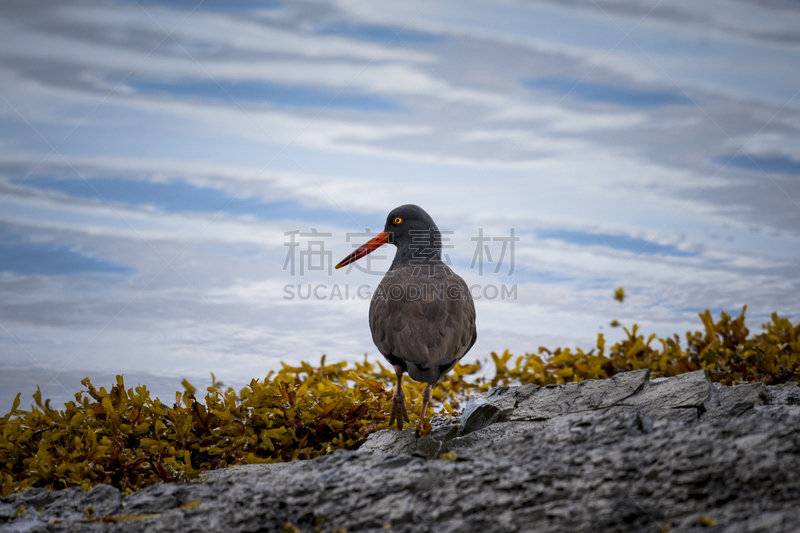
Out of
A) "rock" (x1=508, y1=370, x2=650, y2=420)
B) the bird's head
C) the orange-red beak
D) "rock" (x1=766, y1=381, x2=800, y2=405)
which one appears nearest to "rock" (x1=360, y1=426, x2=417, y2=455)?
"rock" (x1=508, y1=370, x2=650, y2=420)

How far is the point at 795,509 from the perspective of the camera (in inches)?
89.0

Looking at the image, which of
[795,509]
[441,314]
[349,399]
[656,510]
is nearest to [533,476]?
[656,510]

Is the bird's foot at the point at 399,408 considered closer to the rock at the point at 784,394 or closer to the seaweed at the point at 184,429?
the seaweed at the point at 184,429

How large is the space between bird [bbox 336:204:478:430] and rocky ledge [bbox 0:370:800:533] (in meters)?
1.66

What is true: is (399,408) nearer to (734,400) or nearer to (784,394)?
(734,400)

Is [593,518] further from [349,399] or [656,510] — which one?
[349,399]

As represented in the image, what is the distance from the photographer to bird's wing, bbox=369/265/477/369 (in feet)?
16.5

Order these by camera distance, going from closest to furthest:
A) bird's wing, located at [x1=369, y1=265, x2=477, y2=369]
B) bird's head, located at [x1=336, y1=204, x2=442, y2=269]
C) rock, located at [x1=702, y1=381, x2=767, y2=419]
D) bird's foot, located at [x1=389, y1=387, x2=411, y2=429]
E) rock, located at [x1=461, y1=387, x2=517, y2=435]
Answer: rock, located at [x1=702, y1=381, x2=767, y2=419], rock, located at [x1=461, y1=387, x2=517, y2=435], bird's wing, located at [x1=369, y1=265, x2=477, y2=369], bird's foot, located at [x1=389, y1=387, x2=411, y2=429], bird's head, located at [x1=336, y1=204, x2=442, y2=269]

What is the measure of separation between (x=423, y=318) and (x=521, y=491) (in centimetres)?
268

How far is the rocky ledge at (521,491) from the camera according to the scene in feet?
7.97

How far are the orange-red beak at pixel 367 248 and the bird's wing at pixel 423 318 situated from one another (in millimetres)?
828

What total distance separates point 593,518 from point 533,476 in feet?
1.26

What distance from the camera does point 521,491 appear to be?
2678mm

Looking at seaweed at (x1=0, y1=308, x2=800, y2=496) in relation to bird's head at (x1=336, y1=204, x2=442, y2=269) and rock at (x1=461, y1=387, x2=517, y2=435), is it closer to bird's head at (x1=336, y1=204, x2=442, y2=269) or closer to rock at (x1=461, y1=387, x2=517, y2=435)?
rock at (x1=461, y1=387, x2=517, y2=435)
